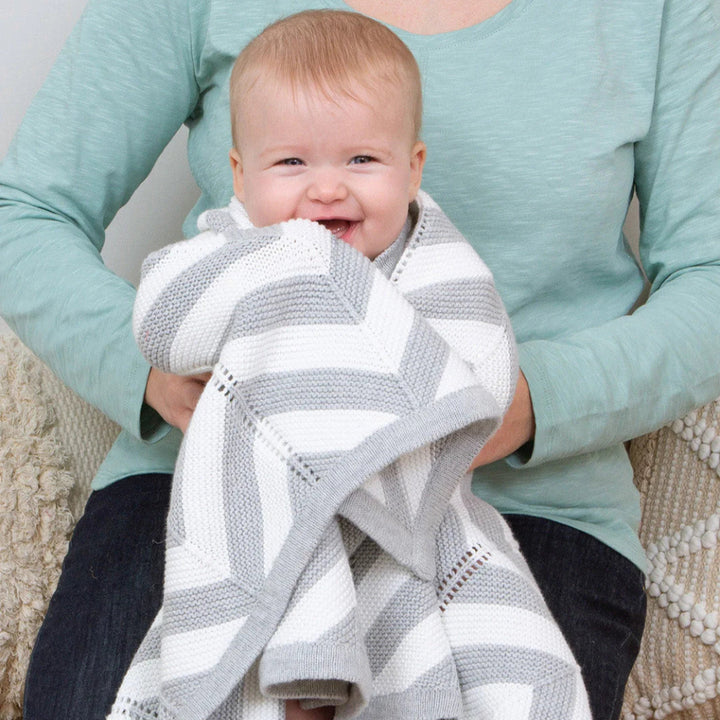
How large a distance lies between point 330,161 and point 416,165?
11cm

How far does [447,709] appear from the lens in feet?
2.45

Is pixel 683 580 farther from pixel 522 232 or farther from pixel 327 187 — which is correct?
pixel 327 187

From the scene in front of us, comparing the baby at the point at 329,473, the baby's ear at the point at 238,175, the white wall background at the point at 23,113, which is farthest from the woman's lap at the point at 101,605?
the white wall background at the point at 23,113

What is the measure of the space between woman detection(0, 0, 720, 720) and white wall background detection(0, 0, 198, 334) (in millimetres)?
313

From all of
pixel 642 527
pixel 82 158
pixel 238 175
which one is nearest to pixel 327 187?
pixel 238 175

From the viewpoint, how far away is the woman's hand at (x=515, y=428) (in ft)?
2.93

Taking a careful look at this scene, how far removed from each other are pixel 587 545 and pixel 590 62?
48 cm

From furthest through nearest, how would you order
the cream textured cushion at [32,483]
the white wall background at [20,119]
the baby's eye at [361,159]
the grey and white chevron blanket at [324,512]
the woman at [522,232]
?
the white wall background at [20,119], the cream textured cushion at [32,483], the woman at [522,232], the baby's eye at [361,159], the grey and white chevron blanket at [324,512]

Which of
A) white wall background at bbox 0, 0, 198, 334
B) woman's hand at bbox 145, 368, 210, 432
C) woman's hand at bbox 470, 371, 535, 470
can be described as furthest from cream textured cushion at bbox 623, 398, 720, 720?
white wall background at bbox 0, 0, 198, 334

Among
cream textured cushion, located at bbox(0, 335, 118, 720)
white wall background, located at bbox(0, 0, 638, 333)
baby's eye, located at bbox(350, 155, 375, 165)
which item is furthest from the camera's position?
white wall background, located at bbox(0, 0, 638, 333)

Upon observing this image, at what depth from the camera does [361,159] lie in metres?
0.84

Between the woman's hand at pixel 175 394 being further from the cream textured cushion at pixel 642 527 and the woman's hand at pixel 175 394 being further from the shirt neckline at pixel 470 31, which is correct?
the shirt neckline at pixel 470 31

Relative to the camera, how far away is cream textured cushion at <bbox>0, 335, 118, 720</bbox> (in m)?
1.08

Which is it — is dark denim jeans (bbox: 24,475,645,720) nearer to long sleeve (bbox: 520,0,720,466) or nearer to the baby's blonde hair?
long sleeve (bbox: 520,0,720,466)
